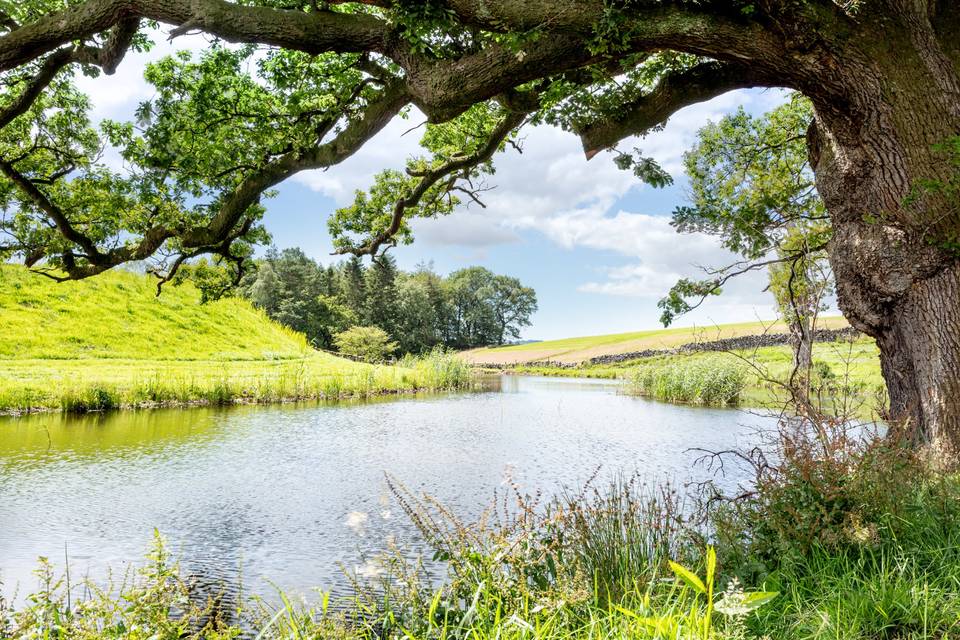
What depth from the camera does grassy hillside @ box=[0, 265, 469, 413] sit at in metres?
15.4

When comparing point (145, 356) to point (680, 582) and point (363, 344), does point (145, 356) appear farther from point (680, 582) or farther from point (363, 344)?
point (680, 582)

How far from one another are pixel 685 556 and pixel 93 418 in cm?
1350

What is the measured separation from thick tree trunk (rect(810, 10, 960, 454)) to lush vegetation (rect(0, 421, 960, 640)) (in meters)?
0.85

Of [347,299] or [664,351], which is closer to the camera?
[664,351]

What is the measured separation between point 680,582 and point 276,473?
6994 millimetres

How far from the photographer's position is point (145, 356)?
73.5ft

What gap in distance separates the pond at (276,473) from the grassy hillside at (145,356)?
1269 mm

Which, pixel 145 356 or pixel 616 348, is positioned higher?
pixel 616 348

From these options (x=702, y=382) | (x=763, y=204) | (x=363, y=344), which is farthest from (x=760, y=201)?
(x=363, y=344)

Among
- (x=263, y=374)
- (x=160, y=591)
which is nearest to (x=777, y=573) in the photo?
(x=160, y=591)

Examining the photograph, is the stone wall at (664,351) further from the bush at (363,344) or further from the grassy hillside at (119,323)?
the grassy hillside at (119,323)

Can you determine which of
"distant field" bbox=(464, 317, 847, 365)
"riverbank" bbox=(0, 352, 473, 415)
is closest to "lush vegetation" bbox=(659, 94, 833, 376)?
"riverbank" bbox=(0, 352, 473, 415)

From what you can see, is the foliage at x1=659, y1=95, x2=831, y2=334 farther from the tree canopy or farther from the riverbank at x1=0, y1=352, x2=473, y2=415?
the riverbank at x1=0, y1=352, x2=473, y2=415

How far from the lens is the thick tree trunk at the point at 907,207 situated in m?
5.09
